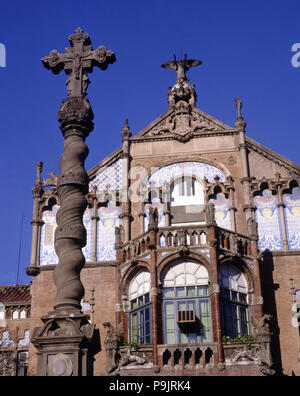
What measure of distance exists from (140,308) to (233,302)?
4424 mm

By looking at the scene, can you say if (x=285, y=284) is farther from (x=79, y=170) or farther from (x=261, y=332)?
(x=79, y=170)

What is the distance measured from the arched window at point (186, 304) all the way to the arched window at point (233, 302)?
0.81m

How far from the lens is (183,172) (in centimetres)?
3759

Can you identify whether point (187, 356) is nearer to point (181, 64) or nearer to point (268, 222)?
point (268, 222)

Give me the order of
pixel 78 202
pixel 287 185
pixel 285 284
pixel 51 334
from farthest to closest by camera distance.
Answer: pixel 287 185, pixel 285 284, pixel 78 202, pixel 51 334

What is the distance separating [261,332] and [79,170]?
45.4ft

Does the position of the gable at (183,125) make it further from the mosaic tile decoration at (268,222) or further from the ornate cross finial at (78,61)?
the ornate cross finial at (78,61)

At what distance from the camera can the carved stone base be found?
1675cm

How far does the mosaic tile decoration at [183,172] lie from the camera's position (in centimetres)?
3734

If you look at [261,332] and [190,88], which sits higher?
[190,88]

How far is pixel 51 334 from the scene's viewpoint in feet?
56.2

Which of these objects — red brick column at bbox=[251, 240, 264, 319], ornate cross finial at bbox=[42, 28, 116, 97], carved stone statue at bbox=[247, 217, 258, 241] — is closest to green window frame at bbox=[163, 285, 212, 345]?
red brick column at bbox=[251, 240, 264, 319]

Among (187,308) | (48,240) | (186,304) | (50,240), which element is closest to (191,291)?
(186,304)
